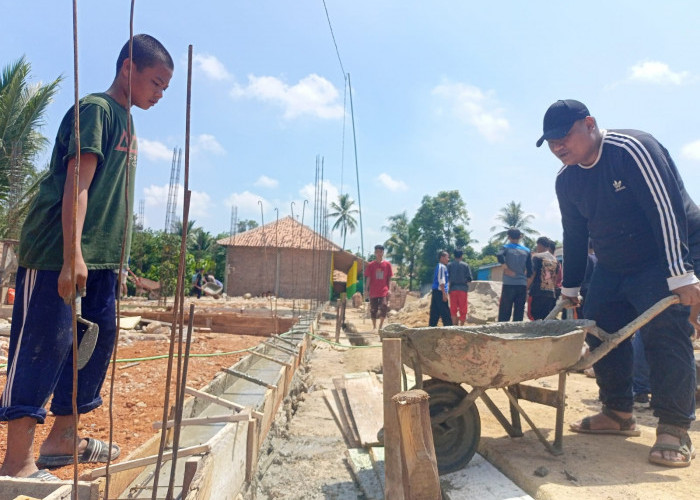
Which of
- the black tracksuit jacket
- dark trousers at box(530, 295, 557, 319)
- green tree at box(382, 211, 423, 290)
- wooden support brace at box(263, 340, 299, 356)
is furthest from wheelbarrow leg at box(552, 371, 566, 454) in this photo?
green tree at box(382, 211, 423, 290)

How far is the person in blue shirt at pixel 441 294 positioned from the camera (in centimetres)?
763

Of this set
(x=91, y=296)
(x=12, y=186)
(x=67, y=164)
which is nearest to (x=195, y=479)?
(x=91, y=296)

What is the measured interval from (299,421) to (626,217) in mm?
2511

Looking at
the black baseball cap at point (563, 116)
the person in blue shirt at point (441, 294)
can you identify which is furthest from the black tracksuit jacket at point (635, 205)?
the person in blue shirt at point (441, 294)

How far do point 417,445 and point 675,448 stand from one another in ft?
4.98

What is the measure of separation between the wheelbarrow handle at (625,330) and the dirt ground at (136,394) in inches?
89.1

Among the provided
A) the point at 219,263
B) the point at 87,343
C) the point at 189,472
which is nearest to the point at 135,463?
the point at 189,472

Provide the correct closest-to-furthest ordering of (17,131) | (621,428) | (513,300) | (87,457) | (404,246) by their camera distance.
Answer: (87,457)
(621,428)
(513,300)
(17,131)
(404,246)

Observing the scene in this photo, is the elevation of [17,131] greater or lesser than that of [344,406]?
greater

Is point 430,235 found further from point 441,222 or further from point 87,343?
point 87,343

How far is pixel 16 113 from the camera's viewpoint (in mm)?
12820

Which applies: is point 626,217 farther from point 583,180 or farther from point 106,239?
point 106,239

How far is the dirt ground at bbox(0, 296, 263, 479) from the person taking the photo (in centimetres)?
252

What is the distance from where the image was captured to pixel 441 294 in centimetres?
773
